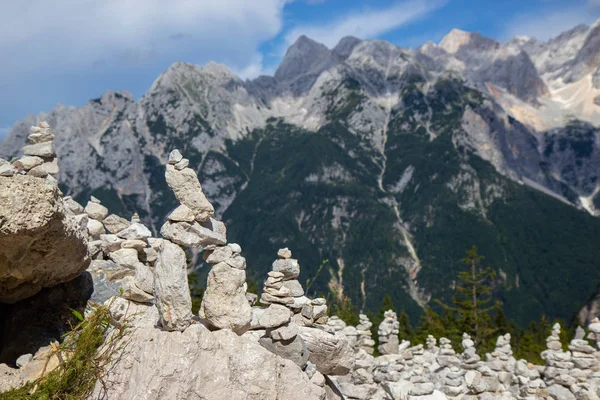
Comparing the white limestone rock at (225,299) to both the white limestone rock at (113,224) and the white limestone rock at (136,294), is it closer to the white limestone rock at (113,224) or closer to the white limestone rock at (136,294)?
the white limestone rock at (136,294)

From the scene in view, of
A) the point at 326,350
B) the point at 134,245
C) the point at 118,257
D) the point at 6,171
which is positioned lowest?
the point at 326,350

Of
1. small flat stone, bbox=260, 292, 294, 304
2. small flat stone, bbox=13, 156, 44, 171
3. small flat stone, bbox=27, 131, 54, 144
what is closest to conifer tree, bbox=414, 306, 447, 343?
small flat stone, bbox=260, 292, 294, 304

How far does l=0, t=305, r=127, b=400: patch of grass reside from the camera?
324 inches

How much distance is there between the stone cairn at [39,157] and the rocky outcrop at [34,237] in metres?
0.03

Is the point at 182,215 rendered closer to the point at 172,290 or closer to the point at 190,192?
the point at 190,192

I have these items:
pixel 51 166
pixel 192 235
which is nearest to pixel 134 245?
pixel 51 166

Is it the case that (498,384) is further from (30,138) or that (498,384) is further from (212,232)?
(30,138)

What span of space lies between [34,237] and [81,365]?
2469 millimetres

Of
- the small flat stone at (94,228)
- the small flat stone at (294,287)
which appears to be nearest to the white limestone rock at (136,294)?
the small flat stone at (294,287)

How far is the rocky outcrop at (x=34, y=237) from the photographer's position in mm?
7945

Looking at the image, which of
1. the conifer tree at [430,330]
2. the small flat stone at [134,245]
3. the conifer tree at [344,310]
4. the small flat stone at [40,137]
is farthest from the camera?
the conifer tree at [430,330]

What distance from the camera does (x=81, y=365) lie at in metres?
8.47

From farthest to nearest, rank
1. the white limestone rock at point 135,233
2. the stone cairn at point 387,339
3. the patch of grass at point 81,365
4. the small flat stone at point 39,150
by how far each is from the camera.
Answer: the stone cairn at point 387,339 < the white limestone rock at point 135,233 < the small flat stone at point 39,150 < the patch of grass at point 81,365

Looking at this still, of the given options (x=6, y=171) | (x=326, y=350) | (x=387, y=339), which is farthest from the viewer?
(x=387, y=339)
